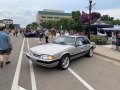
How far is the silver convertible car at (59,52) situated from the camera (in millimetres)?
6930

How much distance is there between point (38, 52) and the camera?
720 cm

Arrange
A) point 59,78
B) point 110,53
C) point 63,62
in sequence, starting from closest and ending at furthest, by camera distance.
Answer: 1. point 59,78
2. point 63,62
3. point 110,53

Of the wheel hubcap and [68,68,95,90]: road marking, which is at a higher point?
the wheel hubcap

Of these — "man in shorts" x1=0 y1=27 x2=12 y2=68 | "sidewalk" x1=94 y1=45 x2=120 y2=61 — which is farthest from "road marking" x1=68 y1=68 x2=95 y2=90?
"sidewalk" x1=94 y1=45 x2=120 y2=61

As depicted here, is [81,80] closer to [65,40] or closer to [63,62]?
[63,62]

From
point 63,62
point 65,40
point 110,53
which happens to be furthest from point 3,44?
point 110,53

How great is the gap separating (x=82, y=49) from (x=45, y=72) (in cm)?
290

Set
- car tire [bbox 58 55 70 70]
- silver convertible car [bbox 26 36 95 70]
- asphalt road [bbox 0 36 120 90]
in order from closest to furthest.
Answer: asphalt road [bbox 0 36 120 90] → silver convertible car [bbox 26 36 95 70] → car tire [bbox 58 55 70 70]

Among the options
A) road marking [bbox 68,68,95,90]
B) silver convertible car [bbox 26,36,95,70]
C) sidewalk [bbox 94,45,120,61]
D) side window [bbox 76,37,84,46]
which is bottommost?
road marking [bbox 68,68,95,90]

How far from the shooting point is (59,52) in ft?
23.8

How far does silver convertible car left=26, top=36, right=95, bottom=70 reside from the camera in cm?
693

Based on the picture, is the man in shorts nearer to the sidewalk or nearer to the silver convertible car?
the silver convertible car

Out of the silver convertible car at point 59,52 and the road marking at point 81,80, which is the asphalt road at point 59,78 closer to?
the road marking at point 81,80

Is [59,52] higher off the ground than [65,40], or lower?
lower
